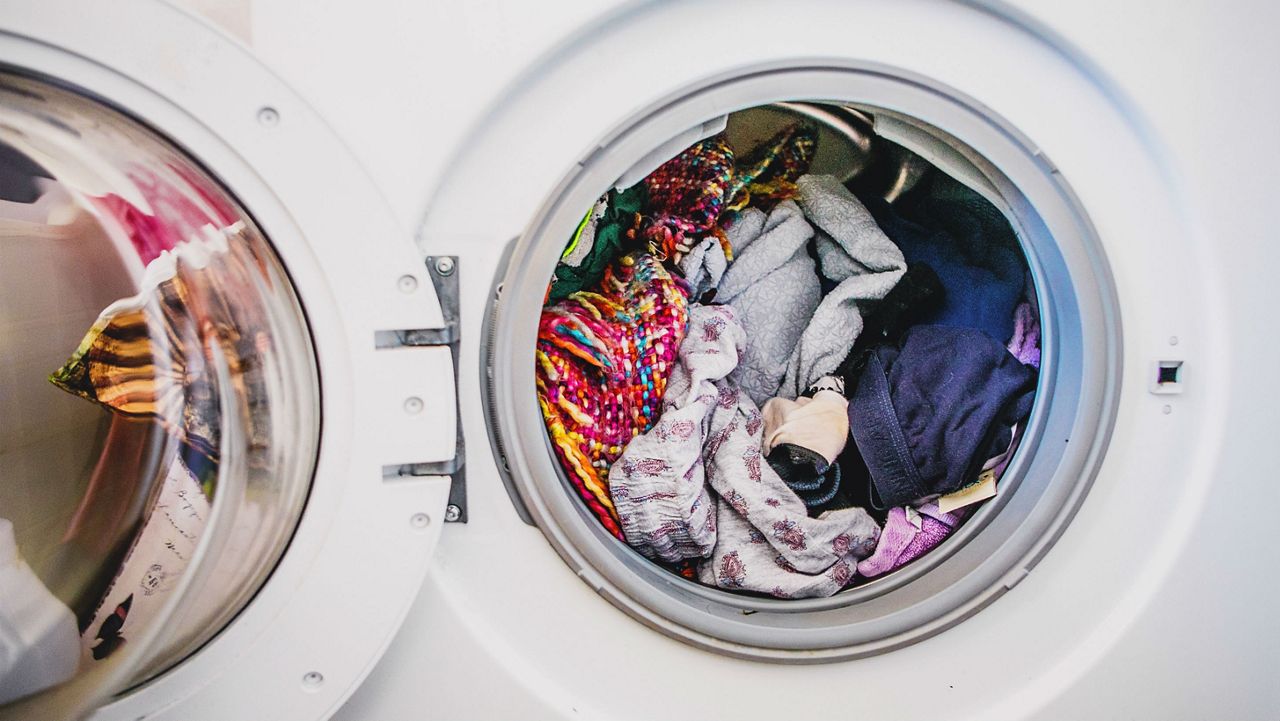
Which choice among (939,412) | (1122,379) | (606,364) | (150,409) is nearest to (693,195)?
(606,364)

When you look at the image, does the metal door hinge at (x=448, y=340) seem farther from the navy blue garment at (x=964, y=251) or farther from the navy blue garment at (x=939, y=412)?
the navy blue garment at (x=964, y=251)

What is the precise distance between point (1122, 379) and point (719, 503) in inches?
15.4

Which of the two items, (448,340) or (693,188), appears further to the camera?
(693,188)

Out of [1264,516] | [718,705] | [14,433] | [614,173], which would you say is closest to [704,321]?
[614,173]

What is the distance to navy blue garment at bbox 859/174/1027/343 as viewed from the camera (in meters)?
0.85

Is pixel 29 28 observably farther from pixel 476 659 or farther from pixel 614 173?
pixel 476 659

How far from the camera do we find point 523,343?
629mm

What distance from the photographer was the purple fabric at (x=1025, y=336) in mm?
850

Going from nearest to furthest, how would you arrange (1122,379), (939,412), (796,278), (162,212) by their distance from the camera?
→ (162,212)
(1122,379)
(939,412)
(796,278)

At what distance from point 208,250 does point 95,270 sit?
131 mm

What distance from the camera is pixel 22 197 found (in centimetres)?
60

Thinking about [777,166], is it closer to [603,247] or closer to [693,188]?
[693,188]

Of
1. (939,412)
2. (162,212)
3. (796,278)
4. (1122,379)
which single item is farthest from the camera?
(796,278)

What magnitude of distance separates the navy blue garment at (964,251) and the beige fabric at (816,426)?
0.53ft
